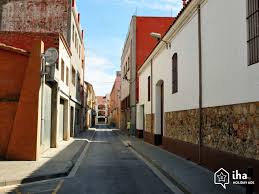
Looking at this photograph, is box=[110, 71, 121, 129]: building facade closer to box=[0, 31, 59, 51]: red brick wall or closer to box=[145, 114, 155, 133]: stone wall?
box=[145, 114, 155, 133]: stone wall

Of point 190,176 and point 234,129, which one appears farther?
point 190,176

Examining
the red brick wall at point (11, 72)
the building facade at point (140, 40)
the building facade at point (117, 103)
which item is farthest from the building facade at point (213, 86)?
the building facade at point (117, 103)

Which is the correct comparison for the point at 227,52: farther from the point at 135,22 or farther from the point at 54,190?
the point at 135,22

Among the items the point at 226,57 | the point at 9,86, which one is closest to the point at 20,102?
the point at 9,86

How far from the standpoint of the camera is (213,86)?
12086 mm

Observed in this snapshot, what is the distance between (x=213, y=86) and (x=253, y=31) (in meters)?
3.13

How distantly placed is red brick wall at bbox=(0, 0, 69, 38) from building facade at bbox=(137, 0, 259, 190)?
36.3 feet

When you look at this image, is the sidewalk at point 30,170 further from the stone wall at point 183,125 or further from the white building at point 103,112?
the white building at point 103,112

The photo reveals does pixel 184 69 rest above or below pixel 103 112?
above

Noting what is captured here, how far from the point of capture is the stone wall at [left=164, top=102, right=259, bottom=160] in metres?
9.13

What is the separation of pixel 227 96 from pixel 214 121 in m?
1.45

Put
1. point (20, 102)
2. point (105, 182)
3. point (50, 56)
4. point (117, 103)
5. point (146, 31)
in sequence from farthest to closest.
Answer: point (117, 103)
point (146, 31)
point (50, 56)
point (20, 102)
point (105, 182)

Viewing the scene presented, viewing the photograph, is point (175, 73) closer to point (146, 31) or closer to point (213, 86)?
point (213, 86)

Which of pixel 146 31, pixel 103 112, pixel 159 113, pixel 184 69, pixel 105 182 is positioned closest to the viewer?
pixel 105 182
